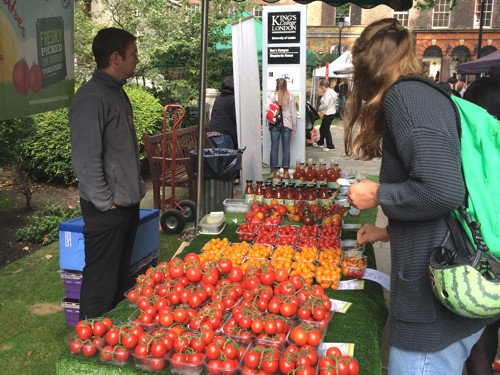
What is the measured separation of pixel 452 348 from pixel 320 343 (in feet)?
2.22

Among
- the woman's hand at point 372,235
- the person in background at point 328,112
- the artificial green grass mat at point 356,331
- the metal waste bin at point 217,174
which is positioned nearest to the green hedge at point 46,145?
the metal waste bin at point 217,174

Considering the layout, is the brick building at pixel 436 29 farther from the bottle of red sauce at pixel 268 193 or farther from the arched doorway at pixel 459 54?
the bottle of red sauce at pixel 268 193

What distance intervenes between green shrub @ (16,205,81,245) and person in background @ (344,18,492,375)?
18.7ft

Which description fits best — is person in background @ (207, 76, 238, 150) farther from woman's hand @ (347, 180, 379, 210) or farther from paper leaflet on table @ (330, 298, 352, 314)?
woman's hand @ (347, 180, 379, 210)

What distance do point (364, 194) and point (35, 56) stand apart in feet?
8.44

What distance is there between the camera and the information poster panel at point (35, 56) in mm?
2961

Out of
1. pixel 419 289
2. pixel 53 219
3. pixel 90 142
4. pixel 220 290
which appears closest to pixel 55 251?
pixel 53 219

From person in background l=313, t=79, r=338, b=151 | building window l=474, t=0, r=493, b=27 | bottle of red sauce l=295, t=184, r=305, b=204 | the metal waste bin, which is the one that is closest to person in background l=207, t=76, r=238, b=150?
the metal waste bin

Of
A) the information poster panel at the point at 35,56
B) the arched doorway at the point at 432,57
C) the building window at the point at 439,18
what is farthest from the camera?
the arched doorway at the point at 432,57

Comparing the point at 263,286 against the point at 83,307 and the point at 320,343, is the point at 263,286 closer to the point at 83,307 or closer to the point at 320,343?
the point at 320,343

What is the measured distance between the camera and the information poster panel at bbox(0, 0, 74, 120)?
296cm

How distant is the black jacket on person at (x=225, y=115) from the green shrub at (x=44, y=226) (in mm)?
2911

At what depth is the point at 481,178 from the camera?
5.49 ft

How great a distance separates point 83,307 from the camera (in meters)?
3.48
